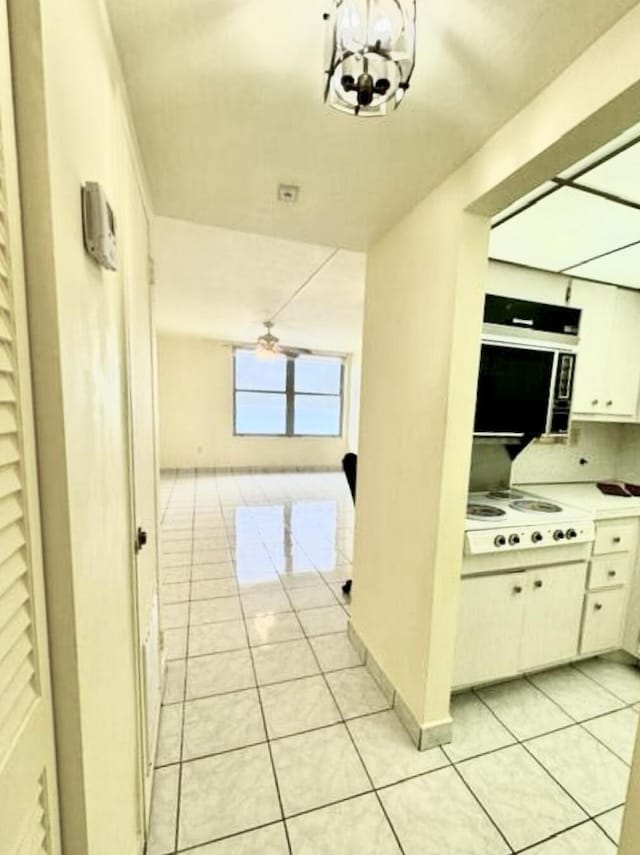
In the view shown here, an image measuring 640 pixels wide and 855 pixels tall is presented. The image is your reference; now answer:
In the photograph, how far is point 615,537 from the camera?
6.68 feet

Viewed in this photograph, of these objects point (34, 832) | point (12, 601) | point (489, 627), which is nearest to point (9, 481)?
point (12, 601)

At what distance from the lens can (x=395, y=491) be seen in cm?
187

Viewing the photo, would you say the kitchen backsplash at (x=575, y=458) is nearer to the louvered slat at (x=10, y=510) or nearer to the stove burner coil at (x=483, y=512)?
the stove burner coil at (x=483, y=512)

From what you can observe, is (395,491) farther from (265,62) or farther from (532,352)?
(265,62)

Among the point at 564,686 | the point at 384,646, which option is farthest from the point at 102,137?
the point at 564,686

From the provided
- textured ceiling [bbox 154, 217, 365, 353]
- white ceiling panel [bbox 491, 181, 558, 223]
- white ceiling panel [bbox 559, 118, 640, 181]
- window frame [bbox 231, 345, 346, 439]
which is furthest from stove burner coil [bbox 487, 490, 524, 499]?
window frame [bbox 231, 345, 346, 439]

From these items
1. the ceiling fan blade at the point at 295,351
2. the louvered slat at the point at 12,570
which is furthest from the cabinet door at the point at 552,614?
the ceiling fan blade at the point at 295,351

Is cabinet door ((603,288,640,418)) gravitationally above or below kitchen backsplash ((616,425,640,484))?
above

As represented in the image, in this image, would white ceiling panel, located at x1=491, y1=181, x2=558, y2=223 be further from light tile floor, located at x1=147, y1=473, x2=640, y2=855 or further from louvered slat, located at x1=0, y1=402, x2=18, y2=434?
light tile floor, located at x1=147, y1=473, x2=640, y2=855

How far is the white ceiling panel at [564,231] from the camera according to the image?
4.93 ft

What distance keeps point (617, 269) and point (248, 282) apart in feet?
8.82

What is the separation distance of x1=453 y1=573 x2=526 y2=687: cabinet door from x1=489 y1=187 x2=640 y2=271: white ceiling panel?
1.65 metres

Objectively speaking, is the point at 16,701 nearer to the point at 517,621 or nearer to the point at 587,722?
the point at 517,621

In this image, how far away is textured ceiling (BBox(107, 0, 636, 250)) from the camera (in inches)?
34.6
